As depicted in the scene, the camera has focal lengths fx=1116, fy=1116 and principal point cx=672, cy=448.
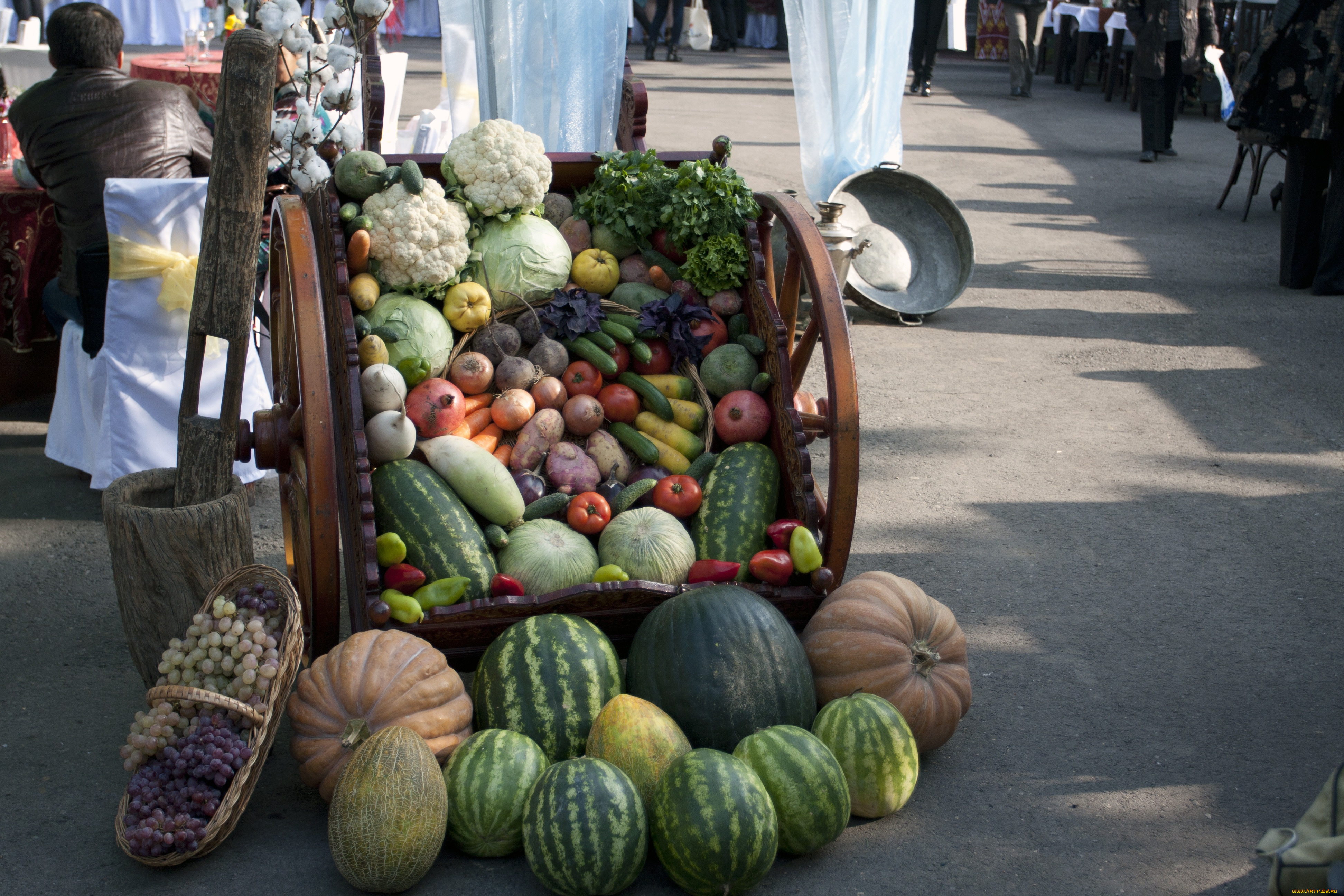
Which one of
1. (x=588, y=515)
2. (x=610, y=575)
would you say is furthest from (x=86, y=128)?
(x=610, y=575)

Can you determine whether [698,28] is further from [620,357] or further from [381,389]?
[381,389]

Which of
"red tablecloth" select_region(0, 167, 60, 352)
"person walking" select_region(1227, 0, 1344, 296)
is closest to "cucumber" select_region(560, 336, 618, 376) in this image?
"red tablecloth" select_region(0, 167, 60, 352)

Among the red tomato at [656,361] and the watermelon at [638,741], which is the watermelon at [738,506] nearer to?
the red tomato at [656,361]

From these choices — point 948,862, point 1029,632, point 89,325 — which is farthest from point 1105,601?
point 89,325

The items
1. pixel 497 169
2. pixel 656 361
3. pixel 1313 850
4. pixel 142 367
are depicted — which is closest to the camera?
pixel 1313 850

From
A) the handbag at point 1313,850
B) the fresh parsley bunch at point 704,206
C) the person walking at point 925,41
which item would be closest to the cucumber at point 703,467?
the fresh parsley bunch at point 704,206

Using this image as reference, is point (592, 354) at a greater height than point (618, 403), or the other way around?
point (592, 354)

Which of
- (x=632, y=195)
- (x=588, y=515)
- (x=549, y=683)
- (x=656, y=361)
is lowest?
(x=549, y=683)

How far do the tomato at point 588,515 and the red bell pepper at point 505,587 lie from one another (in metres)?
0.33

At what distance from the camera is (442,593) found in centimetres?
305

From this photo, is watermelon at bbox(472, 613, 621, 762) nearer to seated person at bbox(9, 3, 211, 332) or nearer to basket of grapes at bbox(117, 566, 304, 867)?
basket of grapes at bbox(117, 566, 304, 867)

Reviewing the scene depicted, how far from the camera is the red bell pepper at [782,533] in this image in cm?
336

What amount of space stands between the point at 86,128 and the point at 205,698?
128 inches

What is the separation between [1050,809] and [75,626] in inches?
118
